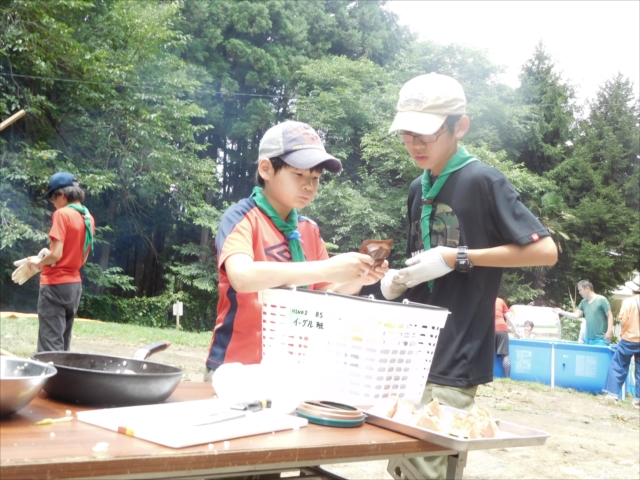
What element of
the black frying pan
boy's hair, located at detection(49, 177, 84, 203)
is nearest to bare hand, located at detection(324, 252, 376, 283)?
the black frying pan

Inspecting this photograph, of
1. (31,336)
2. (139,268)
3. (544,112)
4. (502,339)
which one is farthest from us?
(544,112)

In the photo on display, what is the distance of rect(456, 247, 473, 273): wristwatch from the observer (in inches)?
80.1

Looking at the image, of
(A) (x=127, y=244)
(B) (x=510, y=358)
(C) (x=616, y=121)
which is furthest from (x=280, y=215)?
(C) (x=616, y=121)

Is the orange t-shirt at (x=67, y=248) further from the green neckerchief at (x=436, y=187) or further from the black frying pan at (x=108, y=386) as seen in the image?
the black frying pan at (x=108, y=386)

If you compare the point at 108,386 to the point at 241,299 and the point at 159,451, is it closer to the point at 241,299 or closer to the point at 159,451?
the point at 159,451

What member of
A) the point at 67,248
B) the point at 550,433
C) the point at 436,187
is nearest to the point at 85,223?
the point at 67,248

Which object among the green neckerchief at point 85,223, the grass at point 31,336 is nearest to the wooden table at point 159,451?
the green neckerchief at point 85,223

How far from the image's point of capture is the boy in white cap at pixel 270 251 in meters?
1.70

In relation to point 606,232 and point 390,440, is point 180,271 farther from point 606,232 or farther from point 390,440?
point 390,440

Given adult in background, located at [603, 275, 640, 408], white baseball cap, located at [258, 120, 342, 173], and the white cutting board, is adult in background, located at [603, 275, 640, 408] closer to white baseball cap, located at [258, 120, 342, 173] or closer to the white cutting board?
white baseball cap, located at [258, 120, 342, 173]

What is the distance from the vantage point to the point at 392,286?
2.20 metres

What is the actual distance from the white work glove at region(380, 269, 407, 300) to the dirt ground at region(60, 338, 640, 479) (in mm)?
2574

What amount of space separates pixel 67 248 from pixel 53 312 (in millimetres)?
559

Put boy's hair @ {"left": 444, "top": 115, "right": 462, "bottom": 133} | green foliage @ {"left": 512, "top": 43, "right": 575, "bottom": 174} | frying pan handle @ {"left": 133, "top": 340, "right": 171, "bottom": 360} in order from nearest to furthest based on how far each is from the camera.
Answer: frying pan handle @ {"left": 133, "top": 340, "right": 171, "bottom": 360} → boy's hair @ {"left": 444, "top": 115, "right": 462, "bottom": 133} → green foliage @ {"left": 512, "top": 43, "right": 575, "bottom": 174}
